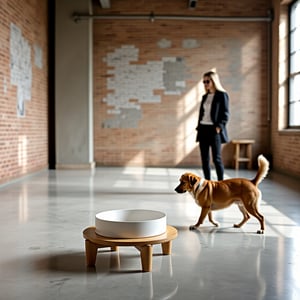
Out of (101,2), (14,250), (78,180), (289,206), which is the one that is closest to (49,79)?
(101,2)

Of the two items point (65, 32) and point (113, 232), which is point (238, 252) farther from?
point (65, 32)

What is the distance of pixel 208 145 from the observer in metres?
5.73

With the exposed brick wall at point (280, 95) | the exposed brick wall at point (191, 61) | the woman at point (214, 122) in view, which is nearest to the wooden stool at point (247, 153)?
the exposed brick wall at point (191, 61)

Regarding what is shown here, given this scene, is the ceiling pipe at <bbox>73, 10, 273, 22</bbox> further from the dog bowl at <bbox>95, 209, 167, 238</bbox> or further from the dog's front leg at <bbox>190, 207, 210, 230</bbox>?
the dog bowl at <bbox>95, 209, 167, 238</bbox>

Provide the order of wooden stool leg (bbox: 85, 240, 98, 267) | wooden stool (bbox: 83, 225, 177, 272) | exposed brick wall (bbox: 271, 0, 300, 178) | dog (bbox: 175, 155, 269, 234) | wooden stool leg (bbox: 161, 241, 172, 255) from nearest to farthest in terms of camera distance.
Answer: wooden stool (bbox: 83, 225, 177, 272) → wooden stool leg (bbox: 85, 240, 98, 267) → wooden stool leg (bbox: 161, 241, 172, 255) → dog (bbox: 175, 155, 269, 234) → exposed brick wall (bbox: 271, 0, 300, 178)

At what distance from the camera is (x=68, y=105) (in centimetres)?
989

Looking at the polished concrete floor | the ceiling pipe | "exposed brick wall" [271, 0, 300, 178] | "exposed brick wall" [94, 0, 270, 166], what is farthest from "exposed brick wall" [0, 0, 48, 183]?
"exposed brick wall" [271, 0, 300, 178]

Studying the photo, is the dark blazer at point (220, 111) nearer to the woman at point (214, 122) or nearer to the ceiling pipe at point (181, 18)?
the woman at point (214, 122)

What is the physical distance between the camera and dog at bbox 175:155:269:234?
371cm

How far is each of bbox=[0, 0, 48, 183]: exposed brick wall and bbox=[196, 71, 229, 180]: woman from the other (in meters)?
3.14


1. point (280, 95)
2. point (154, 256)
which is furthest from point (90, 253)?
point (280, 95)

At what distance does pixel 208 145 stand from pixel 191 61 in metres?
4.87

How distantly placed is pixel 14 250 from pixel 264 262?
1.75 m

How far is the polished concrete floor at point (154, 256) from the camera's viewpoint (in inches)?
95.1
